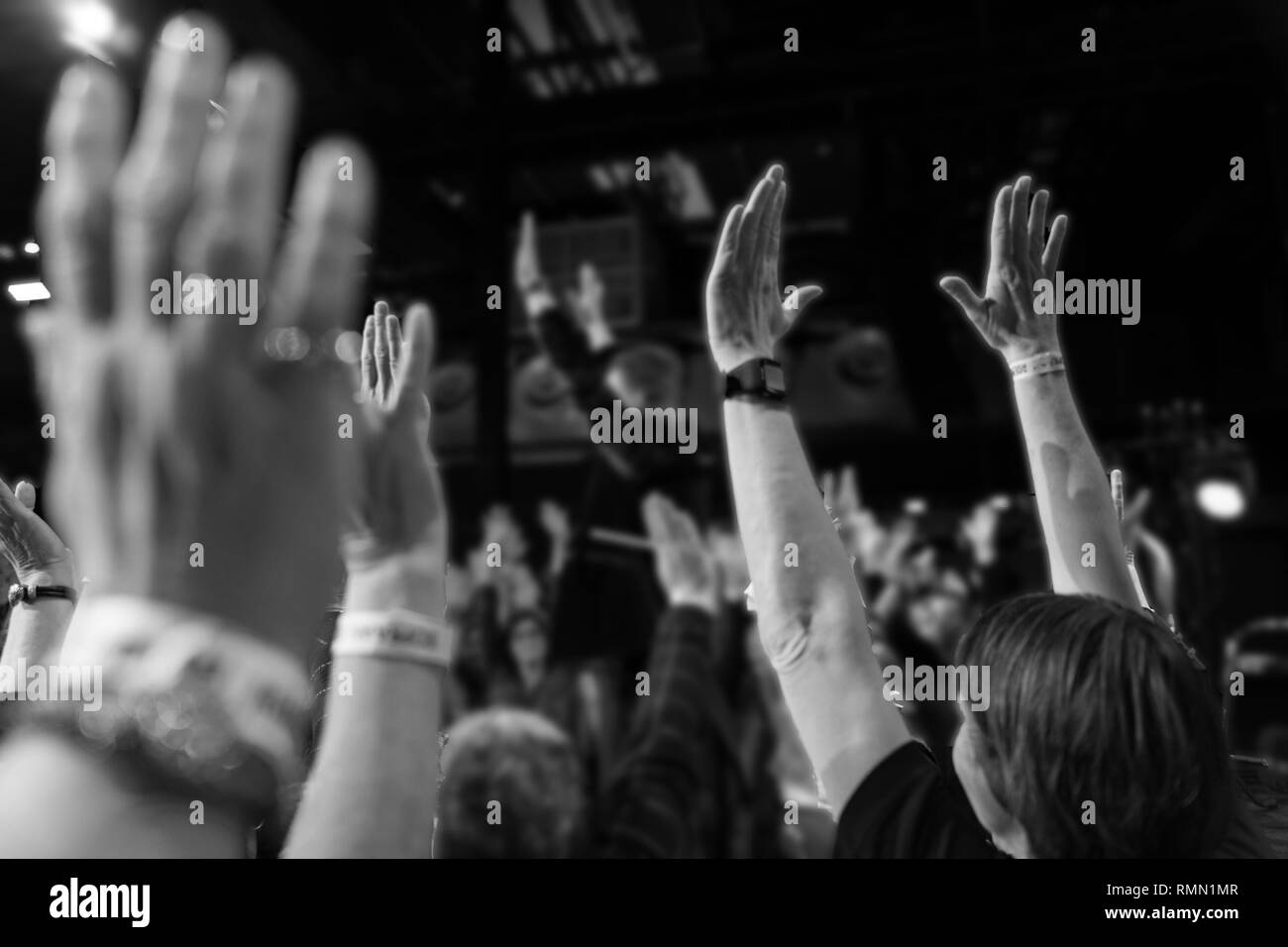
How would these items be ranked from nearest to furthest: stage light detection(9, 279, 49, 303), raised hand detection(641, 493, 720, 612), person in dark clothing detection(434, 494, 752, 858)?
1. stage light detection(9, 279, 49, 303)
2. raised hand detection(641, 493, 720, 612)
3. person in dark clothing detection(434, 494, 752, 858)

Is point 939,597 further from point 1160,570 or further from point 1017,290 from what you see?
point 1017,290

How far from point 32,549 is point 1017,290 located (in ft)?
3.75

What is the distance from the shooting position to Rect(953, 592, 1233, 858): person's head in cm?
77

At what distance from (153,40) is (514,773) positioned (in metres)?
2.82

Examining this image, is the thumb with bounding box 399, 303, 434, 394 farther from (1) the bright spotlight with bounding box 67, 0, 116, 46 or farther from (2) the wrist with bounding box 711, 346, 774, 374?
(1) the bright spotlight with bounding box 67, 0, 116, 46

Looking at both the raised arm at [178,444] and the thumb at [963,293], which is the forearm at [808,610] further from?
the raised arm at [178,444]

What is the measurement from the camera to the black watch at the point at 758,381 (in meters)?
0.87

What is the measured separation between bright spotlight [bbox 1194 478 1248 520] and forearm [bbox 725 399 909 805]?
324cm

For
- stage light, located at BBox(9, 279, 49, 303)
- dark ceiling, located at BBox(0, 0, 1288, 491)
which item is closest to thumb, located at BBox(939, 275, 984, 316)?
stage light, located at BBox(9, 279, 49, 303)

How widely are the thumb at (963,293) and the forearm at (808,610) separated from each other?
362 mm

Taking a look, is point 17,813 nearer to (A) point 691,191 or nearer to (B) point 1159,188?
(A) point 691,191

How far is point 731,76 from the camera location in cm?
386
